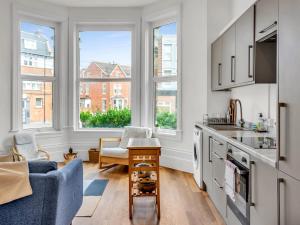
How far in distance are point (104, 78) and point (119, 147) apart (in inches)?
66.5

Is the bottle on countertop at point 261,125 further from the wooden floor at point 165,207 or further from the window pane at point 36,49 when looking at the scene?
the window pane at point 36,49

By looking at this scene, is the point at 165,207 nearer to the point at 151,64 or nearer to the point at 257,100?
the point at 257,100

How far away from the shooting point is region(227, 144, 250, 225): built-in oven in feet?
7.06

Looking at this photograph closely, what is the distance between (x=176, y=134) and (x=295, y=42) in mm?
4015

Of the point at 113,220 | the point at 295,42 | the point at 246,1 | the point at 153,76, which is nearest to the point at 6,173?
the point at 113,220

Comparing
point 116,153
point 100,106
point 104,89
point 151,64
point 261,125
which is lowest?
point 116,153

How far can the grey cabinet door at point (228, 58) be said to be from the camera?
3.43m

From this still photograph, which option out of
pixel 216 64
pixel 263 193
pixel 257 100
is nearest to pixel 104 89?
pixel 216 64

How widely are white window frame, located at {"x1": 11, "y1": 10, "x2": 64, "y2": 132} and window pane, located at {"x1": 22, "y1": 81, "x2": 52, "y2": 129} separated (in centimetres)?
8

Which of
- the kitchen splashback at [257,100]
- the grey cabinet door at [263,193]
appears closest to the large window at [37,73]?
the kitchen splashback at [257,100]

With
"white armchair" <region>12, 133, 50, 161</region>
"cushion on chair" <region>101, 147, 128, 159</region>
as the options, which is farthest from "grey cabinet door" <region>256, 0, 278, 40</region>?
"white armchair" <region>12, 133, 50, 161</region>

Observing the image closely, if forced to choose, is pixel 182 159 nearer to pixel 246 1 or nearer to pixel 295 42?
pixel 246 1

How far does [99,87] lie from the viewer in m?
6.30

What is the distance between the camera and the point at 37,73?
19.1ft
